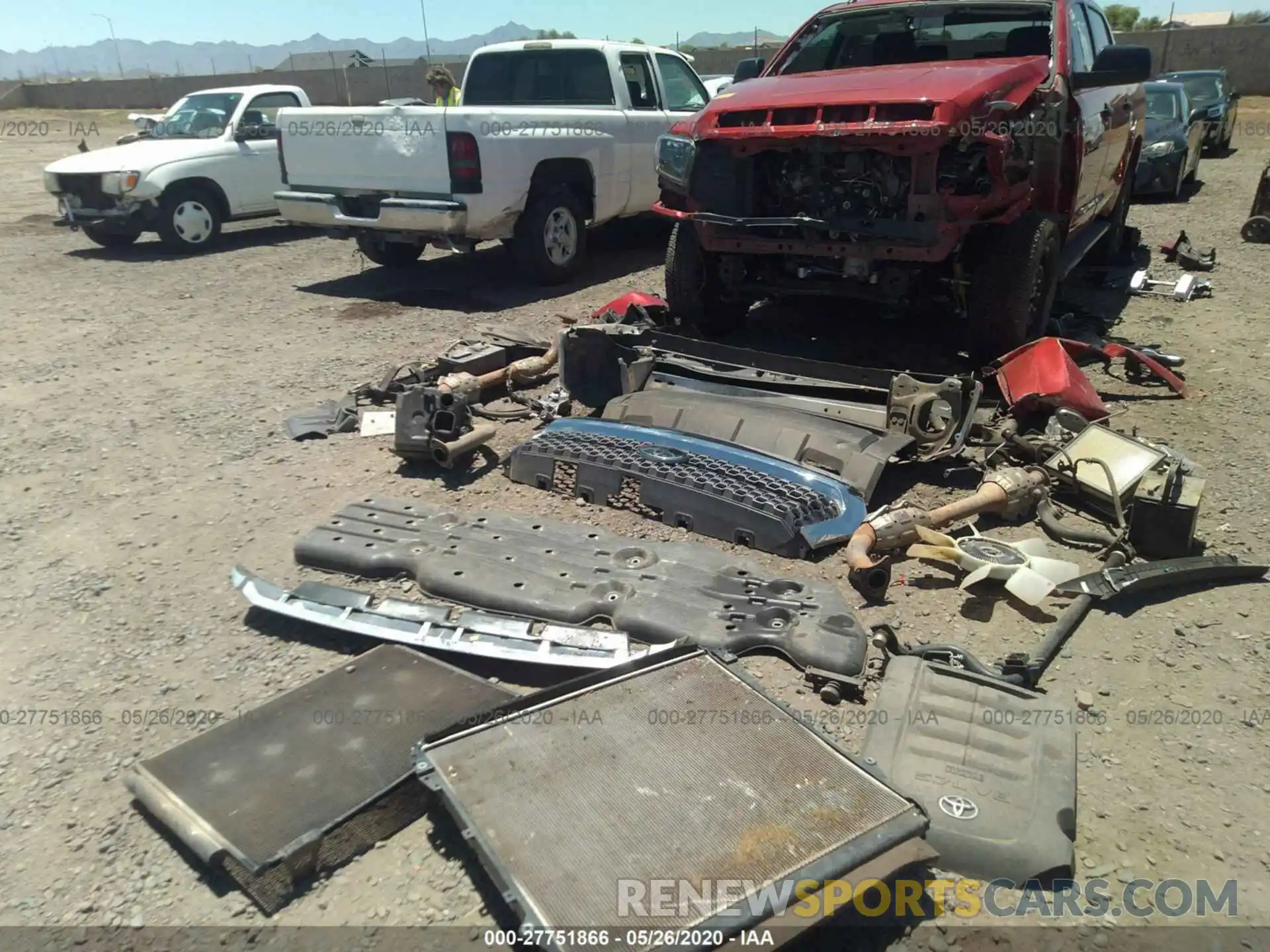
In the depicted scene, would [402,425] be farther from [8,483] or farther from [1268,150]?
[1268,150]

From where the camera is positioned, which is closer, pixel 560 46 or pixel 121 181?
pixel 560 46

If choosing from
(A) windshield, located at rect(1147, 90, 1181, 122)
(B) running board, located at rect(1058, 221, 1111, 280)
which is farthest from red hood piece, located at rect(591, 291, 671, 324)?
(A) windshield, located at rect(1147, 90, 1181, 122)

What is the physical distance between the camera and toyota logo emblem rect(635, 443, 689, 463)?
4055 millimetres

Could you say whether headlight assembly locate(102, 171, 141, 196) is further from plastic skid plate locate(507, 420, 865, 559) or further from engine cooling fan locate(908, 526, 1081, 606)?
engine cooling fan locate(908, 526, 1081, 606)

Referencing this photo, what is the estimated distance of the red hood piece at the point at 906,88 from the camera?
448 centimetres

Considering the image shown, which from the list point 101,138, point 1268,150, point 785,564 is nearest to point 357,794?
point 785,564

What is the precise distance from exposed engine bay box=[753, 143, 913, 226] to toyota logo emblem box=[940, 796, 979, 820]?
3270 millimetres

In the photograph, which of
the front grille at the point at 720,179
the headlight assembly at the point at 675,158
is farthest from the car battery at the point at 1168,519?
the headlight assembly at the point at 675,158

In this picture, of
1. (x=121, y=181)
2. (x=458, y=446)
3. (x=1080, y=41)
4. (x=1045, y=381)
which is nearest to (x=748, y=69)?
(x=1080, y=41)

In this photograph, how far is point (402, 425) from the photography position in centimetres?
445

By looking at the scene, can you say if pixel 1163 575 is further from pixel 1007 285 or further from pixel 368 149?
pixel 368 149

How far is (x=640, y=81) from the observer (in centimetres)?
892

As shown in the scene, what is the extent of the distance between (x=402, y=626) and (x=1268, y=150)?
19.3 metres

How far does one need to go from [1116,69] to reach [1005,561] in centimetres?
364
